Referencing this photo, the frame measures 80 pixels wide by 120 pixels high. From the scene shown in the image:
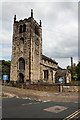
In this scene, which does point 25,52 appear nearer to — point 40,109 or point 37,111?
point 40,109

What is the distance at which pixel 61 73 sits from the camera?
4806 cm

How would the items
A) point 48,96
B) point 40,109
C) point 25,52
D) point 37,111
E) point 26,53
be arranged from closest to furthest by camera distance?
point 37,111, point 40,109, point 48,96, point 26,53, point 25,52

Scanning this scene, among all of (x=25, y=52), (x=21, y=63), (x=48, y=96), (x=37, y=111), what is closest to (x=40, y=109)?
(x=37, y=111)

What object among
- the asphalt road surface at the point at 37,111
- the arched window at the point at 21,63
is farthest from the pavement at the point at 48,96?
the arched window at the point at 21,63

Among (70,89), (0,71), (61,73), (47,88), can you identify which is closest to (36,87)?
(47,88)

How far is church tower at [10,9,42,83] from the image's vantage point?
39156 millimetres

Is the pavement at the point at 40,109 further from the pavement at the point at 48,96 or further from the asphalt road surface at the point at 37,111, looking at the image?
the pavement at the point at 48,96

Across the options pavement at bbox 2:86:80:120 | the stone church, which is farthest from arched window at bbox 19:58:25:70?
pavement at bbox 2:86:80:120

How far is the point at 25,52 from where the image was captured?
40.2 m

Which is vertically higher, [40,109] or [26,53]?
[26,53]

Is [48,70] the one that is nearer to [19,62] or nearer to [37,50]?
[37,50]

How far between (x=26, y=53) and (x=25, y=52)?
0.53 metres

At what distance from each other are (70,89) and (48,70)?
55.8 feet

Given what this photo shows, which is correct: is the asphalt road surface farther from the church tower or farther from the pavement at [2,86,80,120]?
the church tower
